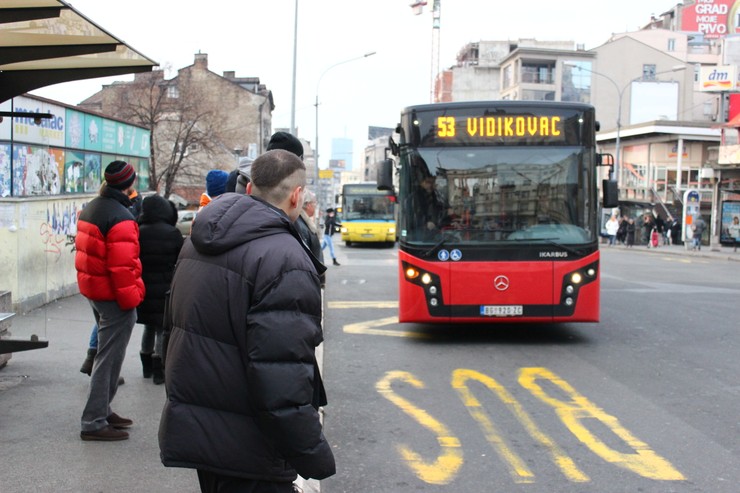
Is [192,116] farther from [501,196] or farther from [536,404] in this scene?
[536,404]

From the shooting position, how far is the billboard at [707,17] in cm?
9331

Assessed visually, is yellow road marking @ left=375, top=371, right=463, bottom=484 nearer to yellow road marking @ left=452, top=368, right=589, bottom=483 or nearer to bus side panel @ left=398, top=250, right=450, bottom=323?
yellow road marking @ left=452, top=368, right=589, bottom=483

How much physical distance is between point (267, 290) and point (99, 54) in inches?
163

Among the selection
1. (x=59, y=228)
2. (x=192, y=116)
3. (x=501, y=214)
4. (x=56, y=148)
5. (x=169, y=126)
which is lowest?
(x=59, y=228)

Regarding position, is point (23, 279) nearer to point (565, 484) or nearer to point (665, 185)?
point (565, 484)

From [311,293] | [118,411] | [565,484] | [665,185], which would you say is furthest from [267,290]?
[665,185]

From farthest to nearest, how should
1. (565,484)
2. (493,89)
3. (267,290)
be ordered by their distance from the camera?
1. (493,89)
2. (565,484)
3. (267,290)

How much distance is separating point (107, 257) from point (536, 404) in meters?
3.94

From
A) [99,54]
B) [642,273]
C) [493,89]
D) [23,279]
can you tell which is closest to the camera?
[99,54]

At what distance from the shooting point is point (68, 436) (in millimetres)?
5543

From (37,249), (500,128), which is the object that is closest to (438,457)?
(500,128)

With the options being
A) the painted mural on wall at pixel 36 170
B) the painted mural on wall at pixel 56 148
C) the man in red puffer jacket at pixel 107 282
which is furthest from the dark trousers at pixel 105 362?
the painted mural on wall at pixel 36 170

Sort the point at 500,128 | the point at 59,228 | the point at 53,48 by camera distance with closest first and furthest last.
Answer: the point at 53,48
the point at 500,128
the point at 59,228

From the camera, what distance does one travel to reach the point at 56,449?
5258mm
